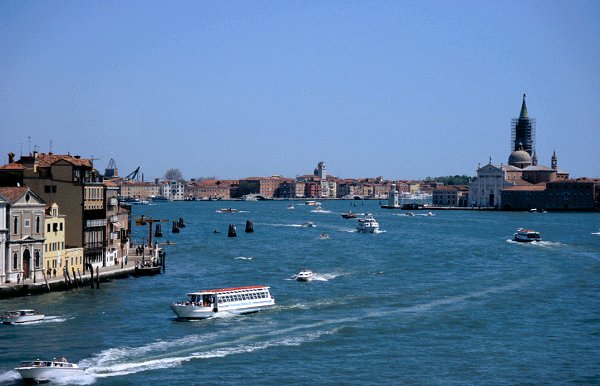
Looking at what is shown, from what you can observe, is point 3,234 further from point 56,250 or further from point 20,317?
point 20,317

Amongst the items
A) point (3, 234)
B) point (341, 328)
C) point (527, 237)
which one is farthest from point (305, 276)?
point (527, 237)

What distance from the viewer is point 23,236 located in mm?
36500

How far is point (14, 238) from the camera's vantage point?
36031 millimetres

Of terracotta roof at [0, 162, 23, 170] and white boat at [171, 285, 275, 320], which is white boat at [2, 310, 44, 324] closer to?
white boat at [171, 285, 275, 320]

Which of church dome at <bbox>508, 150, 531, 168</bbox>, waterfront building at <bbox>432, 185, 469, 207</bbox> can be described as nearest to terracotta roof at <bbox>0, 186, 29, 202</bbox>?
waterfront building at <bbox>432, 185, 469, 207</bbox>

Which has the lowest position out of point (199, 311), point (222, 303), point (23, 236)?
point (199, 311)

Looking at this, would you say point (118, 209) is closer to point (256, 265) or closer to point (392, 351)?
point (256, 265)

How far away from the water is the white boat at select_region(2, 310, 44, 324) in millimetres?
342

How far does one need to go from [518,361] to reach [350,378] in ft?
17.7

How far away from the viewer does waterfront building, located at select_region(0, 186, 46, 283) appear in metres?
35.8

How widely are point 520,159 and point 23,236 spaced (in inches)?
6087

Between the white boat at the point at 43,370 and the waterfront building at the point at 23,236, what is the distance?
12417mm

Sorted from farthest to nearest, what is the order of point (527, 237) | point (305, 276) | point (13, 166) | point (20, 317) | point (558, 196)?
point (558, 196) → point (527, 237) → point (305, 276) → point (13, 166) → point (20, 317)

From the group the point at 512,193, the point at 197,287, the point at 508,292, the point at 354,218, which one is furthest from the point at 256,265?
the point at 512,193
